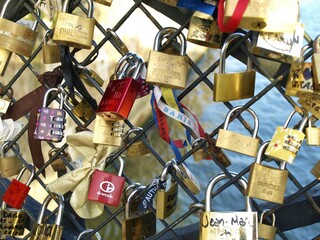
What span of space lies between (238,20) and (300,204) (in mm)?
426

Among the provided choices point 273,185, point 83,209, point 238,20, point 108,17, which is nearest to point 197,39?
point 238,20

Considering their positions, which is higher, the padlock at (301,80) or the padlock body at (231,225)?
the padlock at (301,80)

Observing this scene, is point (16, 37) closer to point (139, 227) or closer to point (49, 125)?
Answer: point (49, 125)

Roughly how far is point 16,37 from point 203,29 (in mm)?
364

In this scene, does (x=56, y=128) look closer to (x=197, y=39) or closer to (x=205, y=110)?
(x=197, y=39)

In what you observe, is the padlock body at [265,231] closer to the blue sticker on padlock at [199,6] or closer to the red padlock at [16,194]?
the blue sticker on padlock at [199,6]

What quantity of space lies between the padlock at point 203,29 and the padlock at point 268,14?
0.30 ft

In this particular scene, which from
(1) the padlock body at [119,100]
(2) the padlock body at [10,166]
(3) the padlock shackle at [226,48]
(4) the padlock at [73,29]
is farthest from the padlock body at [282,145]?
(2) the padlock body at [10,166]

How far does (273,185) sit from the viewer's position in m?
0.69

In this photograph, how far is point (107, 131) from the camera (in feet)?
2.63

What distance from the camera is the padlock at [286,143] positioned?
2.19ft

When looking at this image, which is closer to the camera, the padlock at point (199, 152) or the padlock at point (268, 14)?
the padlock at point (268, 14)

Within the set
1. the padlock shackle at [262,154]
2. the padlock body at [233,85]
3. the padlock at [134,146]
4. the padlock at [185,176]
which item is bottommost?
the padlock at [185,176]

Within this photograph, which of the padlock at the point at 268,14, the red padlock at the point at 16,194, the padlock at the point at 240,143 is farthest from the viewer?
the red padlock at the point at 16,194
